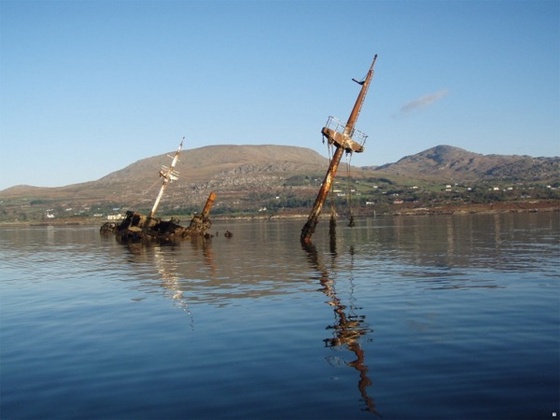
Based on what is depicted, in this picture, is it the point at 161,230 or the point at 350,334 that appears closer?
the point at 350,334

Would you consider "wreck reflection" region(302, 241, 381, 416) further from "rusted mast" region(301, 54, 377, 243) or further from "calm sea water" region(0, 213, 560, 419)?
"rusted mast" region(301, 54, 377, 243)

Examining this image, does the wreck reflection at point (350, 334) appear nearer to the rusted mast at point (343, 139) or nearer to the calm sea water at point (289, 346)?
the calm sea water at point (289, 346)

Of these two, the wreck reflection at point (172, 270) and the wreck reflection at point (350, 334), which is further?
the wreck reflection at point (172, 270)

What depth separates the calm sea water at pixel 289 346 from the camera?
34.3 feet

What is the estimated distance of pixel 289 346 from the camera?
14664mm

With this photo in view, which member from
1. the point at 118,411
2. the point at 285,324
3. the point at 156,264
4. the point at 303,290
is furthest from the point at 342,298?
the point at 156,264

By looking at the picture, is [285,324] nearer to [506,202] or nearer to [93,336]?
[93,336]

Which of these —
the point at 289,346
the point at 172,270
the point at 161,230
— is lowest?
the point at 289,346

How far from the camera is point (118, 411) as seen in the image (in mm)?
10352

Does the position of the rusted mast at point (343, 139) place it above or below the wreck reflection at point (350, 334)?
above

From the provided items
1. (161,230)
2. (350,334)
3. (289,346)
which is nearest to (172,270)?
(350,334)

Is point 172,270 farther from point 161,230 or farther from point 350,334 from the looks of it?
point 161,230

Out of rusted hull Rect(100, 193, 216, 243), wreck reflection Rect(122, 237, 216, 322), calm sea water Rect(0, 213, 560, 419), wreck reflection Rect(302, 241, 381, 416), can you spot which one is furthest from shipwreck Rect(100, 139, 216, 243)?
wreck reflection Rect(302, 241, 381, 416)

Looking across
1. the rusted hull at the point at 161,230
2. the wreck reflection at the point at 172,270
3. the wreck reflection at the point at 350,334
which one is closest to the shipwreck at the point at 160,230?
the rusted hull at the point at 161,230
